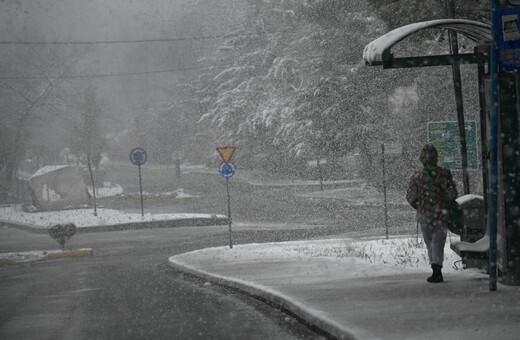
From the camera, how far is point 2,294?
40.8ft

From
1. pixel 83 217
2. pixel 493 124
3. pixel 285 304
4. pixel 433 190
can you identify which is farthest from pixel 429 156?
pixel 83 217

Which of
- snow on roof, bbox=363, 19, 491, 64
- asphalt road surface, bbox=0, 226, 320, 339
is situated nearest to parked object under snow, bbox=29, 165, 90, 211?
asphalt road surface, bbox=0, 226, 320, 339

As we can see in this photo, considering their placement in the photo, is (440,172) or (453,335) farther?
(440,172)

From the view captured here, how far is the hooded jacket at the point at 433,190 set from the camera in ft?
30.4

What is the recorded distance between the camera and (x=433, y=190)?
930 cm

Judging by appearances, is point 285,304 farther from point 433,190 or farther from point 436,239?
point 433,190

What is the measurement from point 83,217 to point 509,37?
2674 cm

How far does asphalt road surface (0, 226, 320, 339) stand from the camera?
820 centimetres

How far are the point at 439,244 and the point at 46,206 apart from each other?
33.7 m

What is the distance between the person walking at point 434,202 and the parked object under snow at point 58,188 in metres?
32.7

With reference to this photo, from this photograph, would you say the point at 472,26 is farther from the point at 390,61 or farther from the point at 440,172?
the point at 440,172

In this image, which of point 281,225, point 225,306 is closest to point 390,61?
point 225,306

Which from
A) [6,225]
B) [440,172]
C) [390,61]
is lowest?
[6,225]

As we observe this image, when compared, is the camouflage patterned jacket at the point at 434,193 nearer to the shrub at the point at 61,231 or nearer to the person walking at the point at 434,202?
the person walking at the point at 434,202
